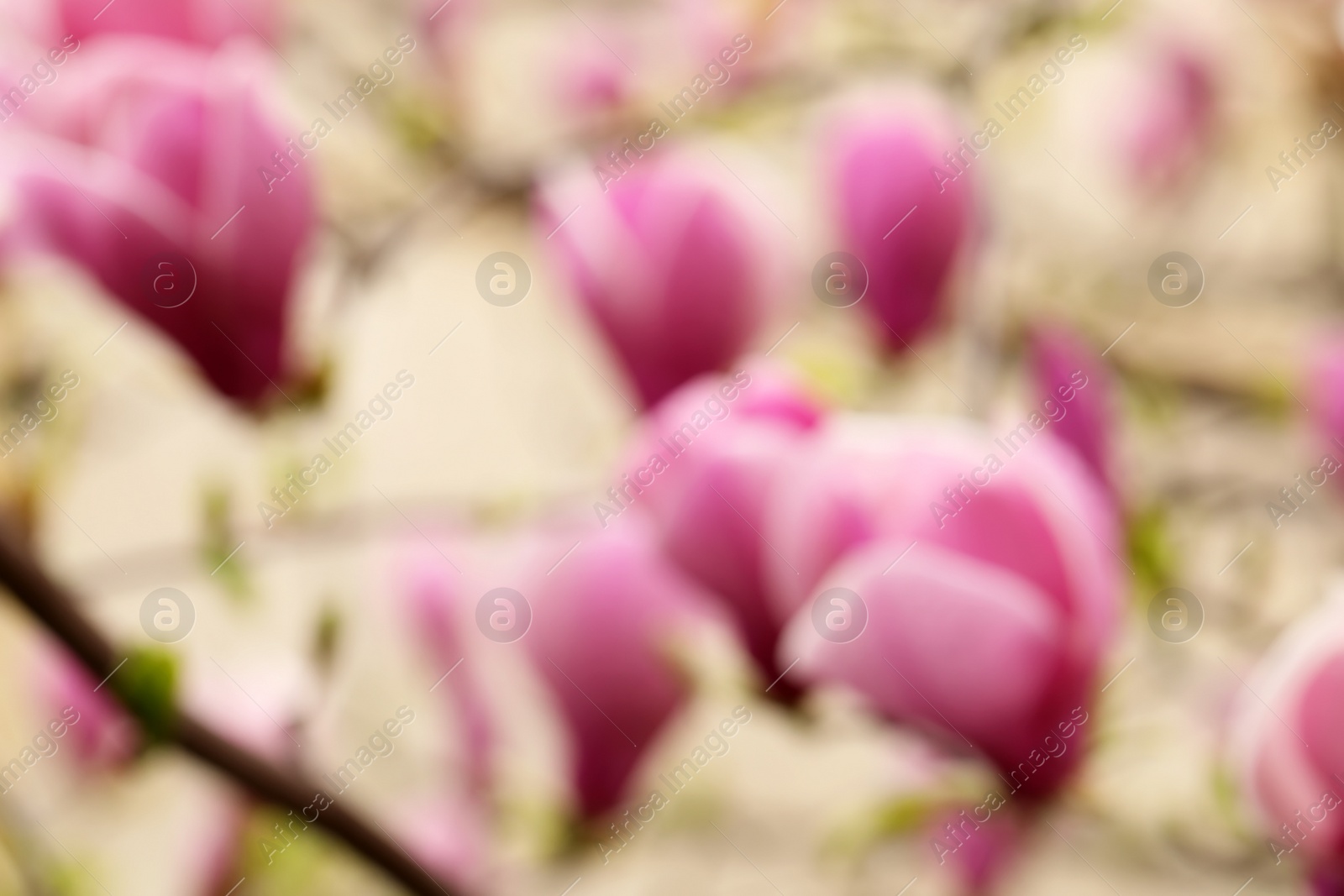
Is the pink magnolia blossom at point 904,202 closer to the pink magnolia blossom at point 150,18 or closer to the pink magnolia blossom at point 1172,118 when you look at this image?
the pink magnolia blossom at point 150,18

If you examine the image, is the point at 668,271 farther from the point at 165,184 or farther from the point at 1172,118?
the point at 1172,118

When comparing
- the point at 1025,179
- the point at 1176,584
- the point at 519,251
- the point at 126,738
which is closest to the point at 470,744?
the point at 126,738

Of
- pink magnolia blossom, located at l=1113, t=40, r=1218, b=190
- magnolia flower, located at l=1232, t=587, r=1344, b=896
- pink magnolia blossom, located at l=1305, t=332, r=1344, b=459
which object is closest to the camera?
magnolia flower, located at l=1232, t=587, r=1344, b=896

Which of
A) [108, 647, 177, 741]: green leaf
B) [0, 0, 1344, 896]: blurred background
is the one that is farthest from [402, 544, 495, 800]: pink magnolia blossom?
[108, 647, 177, 741]: green leaf

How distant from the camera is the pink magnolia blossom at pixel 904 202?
0.28 meters

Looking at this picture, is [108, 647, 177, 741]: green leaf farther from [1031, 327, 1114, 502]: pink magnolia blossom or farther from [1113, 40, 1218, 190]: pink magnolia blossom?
[1113, 40, 1218, 190]: pink magnolia blossom

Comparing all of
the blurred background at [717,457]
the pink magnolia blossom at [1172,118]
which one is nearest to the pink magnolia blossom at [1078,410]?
the blurred background at [717,457]

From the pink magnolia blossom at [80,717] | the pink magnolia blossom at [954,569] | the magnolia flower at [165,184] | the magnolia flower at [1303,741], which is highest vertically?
the magnolia flower at [165,184]

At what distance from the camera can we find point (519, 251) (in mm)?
564

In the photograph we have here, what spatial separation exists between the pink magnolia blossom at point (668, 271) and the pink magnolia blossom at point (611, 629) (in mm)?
39

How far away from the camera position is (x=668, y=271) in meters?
0.24

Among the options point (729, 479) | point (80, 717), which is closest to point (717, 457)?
point (729, 479)

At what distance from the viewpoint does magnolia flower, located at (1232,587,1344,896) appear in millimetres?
159

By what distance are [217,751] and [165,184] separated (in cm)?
10
